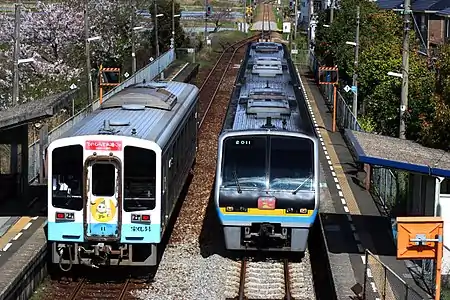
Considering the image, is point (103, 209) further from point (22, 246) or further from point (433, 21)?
point (433, 21)

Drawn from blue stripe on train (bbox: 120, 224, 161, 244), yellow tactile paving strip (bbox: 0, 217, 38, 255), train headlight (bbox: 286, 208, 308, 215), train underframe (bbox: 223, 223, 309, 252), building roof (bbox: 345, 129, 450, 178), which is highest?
building roof (bbox: 345, 129, 450, 178)

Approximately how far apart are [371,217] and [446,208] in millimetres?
4417

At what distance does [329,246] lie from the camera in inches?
609

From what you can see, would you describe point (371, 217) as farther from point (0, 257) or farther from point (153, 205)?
point (0, 257)

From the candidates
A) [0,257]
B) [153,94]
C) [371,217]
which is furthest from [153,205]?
[371,217]

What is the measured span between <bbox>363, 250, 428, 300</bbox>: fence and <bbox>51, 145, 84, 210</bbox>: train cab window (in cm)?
478

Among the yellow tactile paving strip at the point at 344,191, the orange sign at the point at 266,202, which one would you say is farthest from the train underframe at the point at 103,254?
the yellow tactile paving strip at the point at 344,191

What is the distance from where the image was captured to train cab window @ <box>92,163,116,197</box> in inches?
535

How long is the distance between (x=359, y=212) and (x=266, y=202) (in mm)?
4517

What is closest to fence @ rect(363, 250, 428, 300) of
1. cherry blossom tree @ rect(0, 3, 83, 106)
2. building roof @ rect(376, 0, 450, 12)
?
building roof @ rect(376, 0, 450, 12)

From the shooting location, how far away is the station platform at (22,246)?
1284 centimetres

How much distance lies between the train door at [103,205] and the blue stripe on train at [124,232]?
0.12 m

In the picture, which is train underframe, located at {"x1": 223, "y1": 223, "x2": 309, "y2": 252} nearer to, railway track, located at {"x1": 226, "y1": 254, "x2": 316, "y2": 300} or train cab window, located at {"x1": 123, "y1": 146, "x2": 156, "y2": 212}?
railway track, located at {"x1": 226, "y1": 254, "x2": 316, "y2": 300}

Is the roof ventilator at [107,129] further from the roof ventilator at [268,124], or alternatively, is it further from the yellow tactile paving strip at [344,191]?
the yellow tactile paving strip at [344,191]
